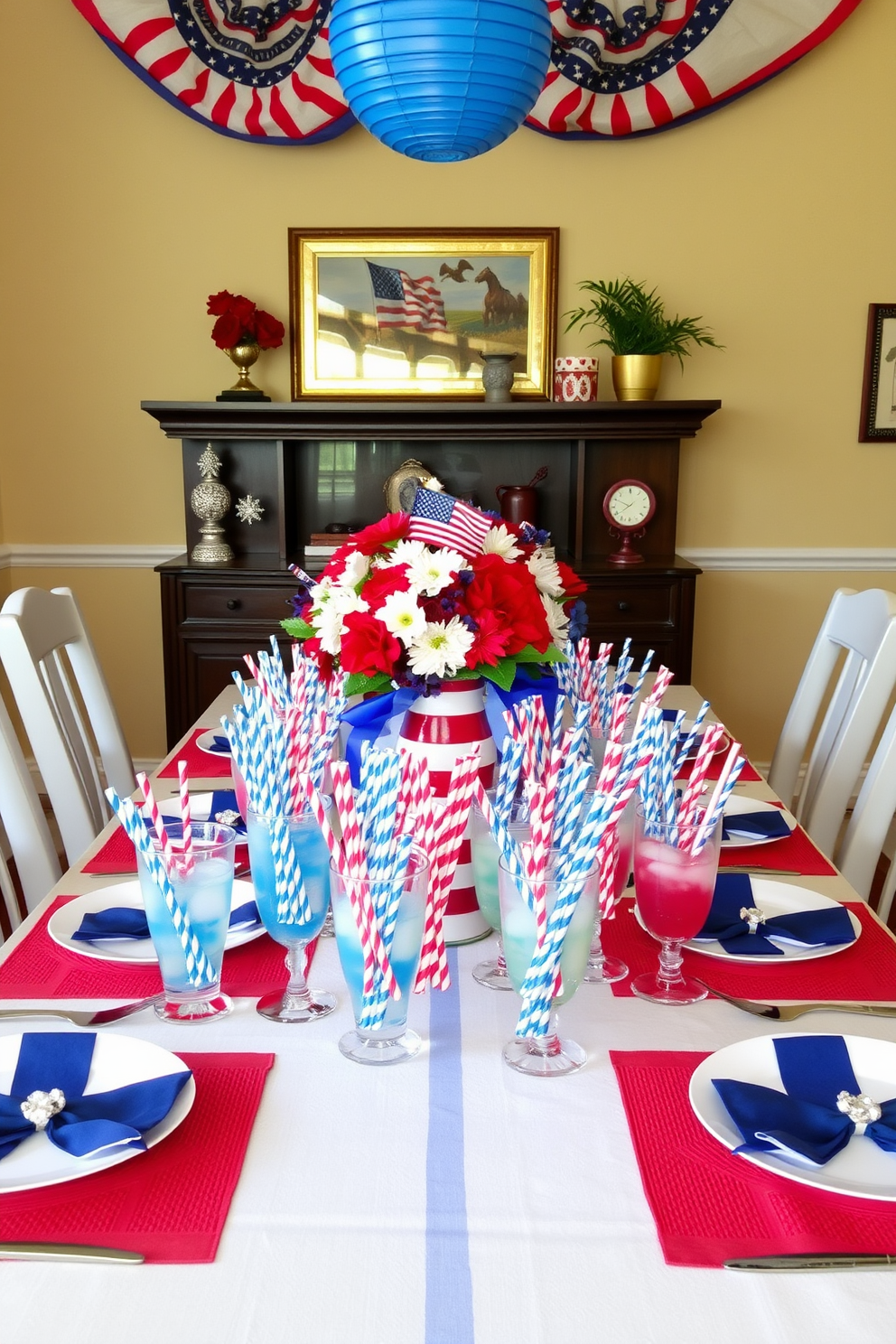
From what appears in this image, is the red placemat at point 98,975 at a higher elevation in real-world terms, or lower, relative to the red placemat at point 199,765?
lower

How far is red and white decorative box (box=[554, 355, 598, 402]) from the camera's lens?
10.4 feet

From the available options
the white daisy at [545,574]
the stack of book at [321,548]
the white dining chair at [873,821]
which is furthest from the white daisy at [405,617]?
the stack of book at [321,548]

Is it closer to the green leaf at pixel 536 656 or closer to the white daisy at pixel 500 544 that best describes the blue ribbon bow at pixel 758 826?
the green leaf at pixel 536 656

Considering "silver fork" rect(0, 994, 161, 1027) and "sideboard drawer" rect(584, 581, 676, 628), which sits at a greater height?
"sideboard drawer" rect(584, 581, 676, 628)

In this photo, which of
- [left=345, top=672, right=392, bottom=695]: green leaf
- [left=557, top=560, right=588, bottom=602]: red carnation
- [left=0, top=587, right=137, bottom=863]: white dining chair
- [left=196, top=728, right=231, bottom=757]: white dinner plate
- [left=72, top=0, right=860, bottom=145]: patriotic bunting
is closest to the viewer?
[left=345, top=672, right=392, bottom=695]: green leaf

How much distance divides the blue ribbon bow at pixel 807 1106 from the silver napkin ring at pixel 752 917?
0.90 ft

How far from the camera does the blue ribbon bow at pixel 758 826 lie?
4.82 ft

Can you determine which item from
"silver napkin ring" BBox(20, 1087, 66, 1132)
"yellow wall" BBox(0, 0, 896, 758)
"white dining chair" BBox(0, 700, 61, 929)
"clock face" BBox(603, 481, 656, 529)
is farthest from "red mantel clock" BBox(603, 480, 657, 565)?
"silver napkin ring" BBox(20, 1087, 66, 1132)

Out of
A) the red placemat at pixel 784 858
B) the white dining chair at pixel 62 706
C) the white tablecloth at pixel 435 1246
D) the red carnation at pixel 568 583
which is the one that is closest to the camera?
the white tablecloth at pixel 435 1246

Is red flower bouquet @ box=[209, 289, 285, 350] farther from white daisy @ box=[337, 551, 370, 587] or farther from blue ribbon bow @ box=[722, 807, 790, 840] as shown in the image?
blue ribbon bow @ box=[722, 807, 790, 840]

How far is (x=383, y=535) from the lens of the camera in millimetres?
1378

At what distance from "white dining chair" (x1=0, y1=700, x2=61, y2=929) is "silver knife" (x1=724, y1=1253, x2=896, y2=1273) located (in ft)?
3.51

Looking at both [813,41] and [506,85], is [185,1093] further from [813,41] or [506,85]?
[813,41]

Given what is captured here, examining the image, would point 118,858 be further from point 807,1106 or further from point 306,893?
point 807,1106
